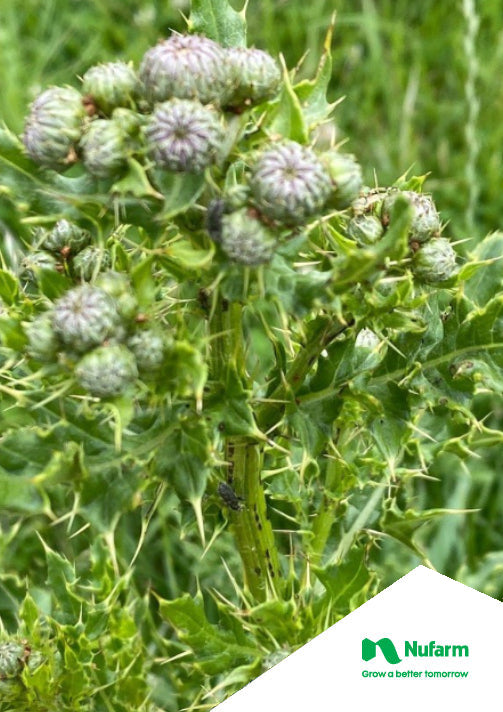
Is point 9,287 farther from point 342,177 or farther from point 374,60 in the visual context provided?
point 374,60

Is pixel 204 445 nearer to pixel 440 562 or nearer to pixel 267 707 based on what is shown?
pixel 267 707

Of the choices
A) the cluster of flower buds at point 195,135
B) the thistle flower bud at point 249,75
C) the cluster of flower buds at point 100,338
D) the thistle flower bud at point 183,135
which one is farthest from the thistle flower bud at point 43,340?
the thistle flower bud at point 249,75

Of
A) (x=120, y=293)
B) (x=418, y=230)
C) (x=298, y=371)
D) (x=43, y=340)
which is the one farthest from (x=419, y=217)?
(x=43, y=340)

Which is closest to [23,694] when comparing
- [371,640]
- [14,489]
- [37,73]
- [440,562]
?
[14,489]

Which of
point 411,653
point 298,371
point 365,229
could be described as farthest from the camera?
point 298,371

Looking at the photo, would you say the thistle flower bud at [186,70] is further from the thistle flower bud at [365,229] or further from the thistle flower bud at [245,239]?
the thistle flower bud at [365,229]
